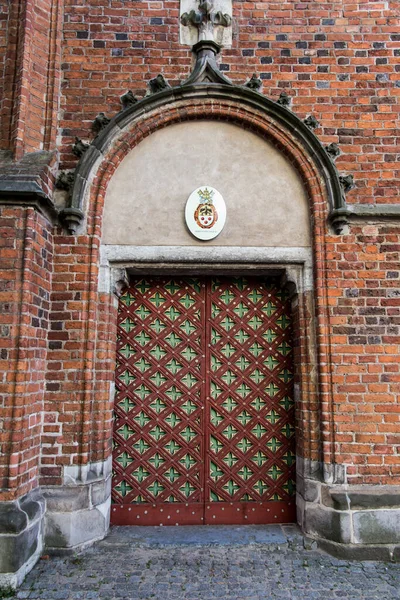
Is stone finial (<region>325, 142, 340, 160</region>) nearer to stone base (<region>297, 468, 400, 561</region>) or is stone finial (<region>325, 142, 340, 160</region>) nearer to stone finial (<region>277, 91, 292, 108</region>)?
stone finial (<region>277, 91, 292, 108</region>)

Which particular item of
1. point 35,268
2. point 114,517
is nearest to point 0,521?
point 114,517

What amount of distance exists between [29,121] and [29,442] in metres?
3.01

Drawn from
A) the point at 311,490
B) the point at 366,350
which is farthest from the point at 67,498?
the point at 366,350

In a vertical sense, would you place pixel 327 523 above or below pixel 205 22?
below

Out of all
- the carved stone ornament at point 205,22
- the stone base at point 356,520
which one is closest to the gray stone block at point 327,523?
the stone base at point 356,520

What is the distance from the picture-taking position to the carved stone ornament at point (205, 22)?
14.5 feet

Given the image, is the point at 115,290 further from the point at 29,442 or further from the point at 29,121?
the point at 29,121

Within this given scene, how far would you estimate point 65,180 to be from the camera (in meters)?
4.10

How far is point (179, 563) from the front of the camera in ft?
11.3

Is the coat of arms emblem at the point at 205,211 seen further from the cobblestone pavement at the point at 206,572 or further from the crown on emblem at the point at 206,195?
the cobblestone pavement at the point at 206,572

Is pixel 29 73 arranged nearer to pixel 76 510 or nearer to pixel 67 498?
pixel 67 498

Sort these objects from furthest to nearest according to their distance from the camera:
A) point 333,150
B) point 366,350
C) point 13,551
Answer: point 333,150, point 366,350, point 13,551

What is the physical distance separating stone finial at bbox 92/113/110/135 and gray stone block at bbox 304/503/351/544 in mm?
4143

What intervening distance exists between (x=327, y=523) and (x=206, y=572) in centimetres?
117
